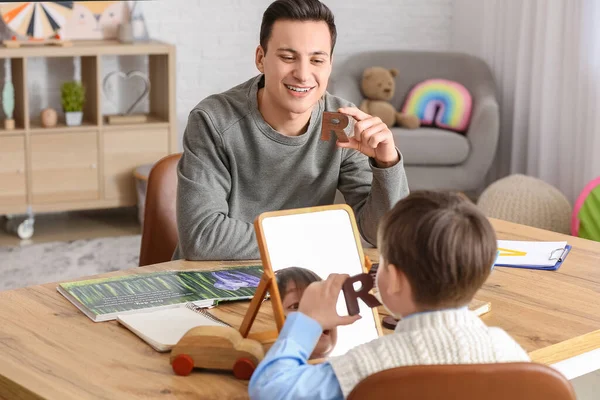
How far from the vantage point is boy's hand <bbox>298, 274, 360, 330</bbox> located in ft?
4.14

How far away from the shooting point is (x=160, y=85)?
5.07 m

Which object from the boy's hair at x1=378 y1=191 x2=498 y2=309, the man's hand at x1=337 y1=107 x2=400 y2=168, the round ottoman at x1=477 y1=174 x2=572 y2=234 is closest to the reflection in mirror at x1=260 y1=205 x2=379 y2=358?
the boy's hair at x1=378 y1=191 x2=498 y2=309

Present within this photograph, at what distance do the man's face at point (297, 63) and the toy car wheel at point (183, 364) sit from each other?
0.88m

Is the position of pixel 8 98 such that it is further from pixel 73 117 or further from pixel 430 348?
pixel 430 348

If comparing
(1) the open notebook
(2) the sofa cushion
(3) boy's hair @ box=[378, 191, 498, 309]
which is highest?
(3) boy's hair @ box=[378, 191, 498, 309]

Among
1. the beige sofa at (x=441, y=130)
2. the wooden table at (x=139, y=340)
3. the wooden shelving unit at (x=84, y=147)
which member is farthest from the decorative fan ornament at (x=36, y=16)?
the wooden table at (x=139, y=340)

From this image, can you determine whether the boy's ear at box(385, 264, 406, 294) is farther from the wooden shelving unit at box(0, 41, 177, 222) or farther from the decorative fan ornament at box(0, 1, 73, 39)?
the decorative fan ornament at box(0, 1, 73, 39)

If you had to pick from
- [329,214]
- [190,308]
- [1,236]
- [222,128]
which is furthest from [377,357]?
[1,236]

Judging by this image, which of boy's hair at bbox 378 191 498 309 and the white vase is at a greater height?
boy's hair at bbox 378 191 498 309

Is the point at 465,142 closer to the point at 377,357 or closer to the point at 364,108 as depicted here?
the point at 364,108

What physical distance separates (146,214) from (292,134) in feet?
1.38

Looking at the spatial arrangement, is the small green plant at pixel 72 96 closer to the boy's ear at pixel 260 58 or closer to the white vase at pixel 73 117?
the white vase at pixel 73 117

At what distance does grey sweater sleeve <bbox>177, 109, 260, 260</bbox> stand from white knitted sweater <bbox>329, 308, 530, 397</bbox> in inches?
Answer: 31.1

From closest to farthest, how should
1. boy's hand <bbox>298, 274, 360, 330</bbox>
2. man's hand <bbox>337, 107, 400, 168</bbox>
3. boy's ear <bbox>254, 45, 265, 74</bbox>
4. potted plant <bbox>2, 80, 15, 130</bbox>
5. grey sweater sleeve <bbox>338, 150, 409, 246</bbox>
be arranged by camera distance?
1. boy's hand <bbox>298, 274, 360, 330</bbox>
2. man's hand <bbox>337, 107, 400, 168</bbox>
3. grey sweater sleeve <bbox>338, 150, 409, 246</bbox>
4. boy's ear <bbox>254, 45, 265, 74</bbox>
5. potted plant <bbox>2, 80, 15, 130</bbox>
